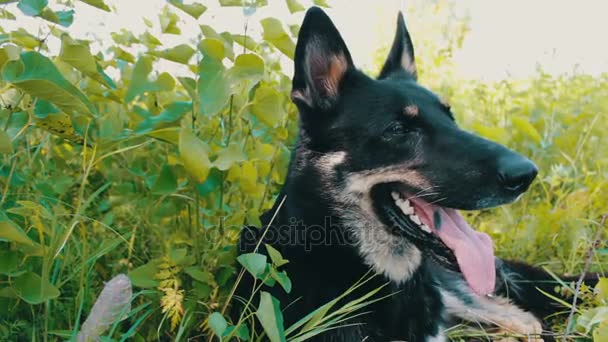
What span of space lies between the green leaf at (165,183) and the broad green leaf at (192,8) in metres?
0.71

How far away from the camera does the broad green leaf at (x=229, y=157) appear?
8.53ft

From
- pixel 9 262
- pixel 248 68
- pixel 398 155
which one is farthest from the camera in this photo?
pixel 398 155

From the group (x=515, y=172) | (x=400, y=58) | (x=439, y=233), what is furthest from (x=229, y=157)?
(x=400, y=58)

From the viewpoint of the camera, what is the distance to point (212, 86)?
2.56m

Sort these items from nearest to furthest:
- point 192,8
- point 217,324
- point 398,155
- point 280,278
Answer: point 217,324 < point 280,278 < point 192,8 < point 398,155

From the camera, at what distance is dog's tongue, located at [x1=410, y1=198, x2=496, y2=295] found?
275 centimetres

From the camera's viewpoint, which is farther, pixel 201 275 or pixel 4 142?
pixel 201 275

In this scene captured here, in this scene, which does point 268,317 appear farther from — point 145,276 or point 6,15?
point 6,15

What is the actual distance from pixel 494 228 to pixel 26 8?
3151 millimetres

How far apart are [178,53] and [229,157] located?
58cm

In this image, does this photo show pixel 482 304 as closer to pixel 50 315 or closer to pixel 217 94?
pixel 217 94

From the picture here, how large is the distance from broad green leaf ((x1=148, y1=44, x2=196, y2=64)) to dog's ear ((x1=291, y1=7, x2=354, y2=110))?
0.47 meters

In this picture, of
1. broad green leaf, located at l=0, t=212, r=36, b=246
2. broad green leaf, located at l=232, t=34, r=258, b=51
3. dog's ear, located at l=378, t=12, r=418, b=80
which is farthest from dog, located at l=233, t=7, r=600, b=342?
broad green leaf, located at l=0, t=212, r=36, b=246

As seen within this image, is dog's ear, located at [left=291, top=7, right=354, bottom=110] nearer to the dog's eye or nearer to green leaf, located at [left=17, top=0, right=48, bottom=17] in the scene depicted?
the dog's eye
